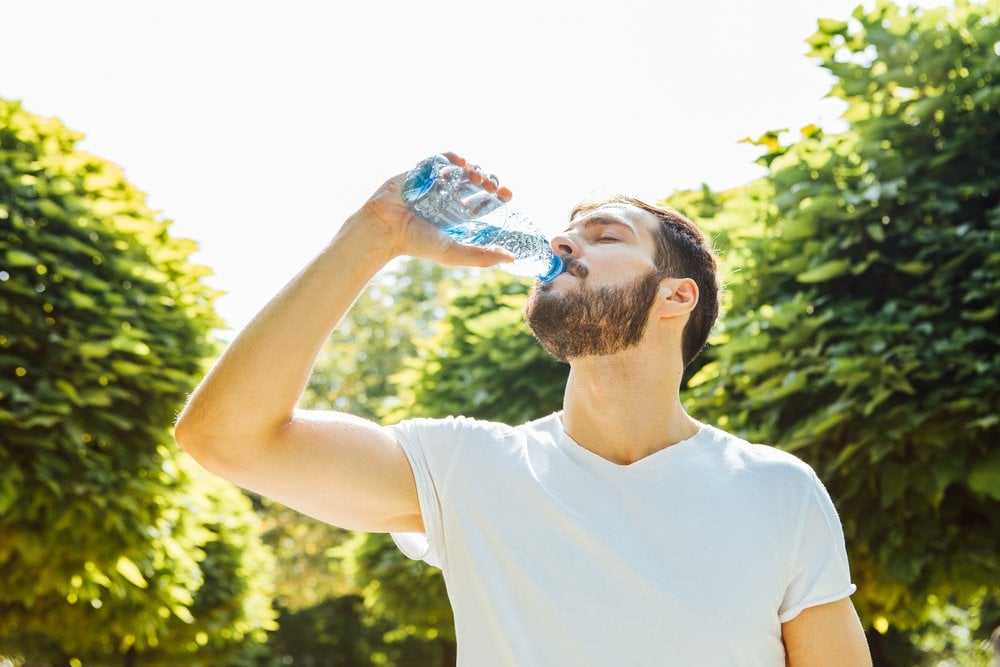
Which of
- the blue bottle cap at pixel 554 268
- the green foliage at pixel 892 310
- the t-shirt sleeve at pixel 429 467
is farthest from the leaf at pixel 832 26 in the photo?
the t-shirt sleeve at pixel 429 467

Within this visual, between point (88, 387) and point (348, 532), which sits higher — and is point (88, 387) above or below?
above

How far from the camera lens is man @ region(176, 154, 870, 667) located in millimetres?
2287

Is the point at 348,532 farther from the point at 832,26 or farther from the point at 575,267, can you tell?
the point at 575,267

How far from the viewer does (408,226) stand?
8.43 ft

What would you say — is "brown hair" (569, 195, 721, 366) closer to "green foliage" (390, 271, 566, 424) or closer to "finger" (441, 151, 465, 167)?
"finger" (441, 151, 465, 167)

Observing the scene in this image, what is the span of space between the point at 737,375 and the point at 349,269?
403 cm

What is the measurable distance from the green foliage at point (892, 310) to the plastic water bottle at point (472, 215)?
8.51ft

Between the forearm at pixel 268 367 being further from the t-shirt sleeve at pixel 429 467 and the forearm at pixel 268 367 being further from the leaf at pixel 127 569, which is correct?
the leaf at pixel 127 569

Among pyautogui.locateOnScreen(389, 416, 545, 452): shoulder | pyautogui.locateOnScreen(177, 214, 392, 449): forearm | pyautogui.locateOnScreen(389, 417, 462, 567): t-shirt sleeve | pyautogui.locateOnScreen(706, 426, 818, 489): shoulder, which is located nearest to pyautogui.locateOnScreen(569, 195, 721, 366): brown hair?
pyautogui.locateOnScreen(706, 426, 818, 489): shoulder

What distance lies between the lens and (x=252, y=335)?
2344mm

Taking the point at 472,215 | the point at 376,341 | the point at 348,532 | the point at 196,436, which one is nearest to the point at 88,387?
the point at 472,215

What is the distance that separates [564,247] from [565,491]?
2.32 feet

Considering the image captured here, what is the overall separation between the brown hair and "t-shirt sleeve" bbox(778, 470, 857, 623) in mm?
706

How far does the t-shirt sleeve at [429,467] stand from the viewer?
8.10ft
